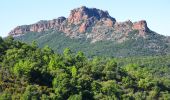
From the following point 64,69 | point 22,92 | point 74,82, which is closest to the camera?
point 22,92

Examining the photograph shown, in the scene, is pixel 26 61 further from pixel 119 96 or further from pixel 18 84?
pixel 119 96

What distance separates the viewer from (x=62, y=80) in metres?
90.3

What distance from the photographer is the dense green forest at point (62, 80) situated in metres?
85.2

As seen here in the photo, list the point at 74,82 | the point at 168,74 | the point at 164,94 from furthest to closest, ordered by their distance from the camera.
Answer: the point at 168,74, the point at 164,94, the point at 74,82

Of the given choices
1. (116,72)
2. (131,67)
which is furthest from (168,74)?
(116,72)

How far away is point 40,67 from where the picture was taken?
96500 mm

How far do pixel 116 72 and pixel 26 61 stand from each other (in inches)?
1094

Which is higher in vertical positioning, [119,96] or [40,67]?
[40,67]

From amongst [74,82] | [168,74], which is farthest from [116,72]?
[168,74]

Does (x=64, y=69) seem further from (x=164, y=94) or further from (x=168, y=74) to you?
(x=168, y=74)

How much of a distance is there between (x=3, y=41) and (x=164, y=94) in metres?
41.4

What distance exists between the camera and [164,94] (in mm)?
109000

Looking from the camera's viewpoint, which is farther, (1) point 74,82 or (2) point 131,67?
(2) point 131,67

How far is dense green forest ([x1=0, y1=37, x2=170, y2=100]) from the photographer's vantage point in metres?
85.2
